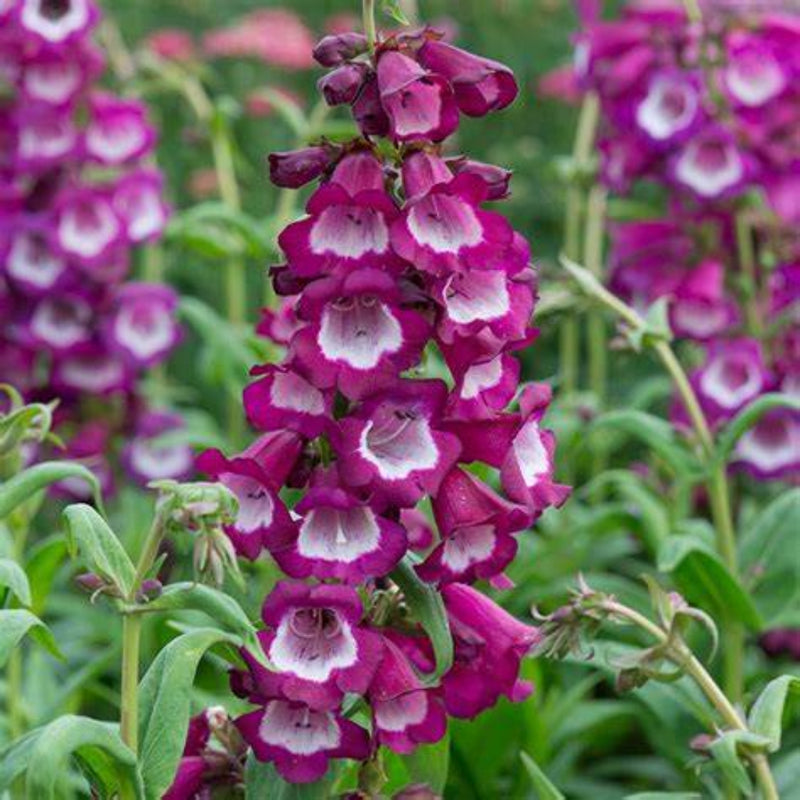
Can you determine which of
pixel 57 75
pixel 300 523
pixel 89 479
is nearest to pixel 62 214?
pixel 57 75

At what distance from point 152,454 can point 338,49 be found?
6.78 ft

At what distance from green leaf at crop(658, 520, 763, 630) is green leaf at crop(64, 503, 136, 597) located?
98 cm

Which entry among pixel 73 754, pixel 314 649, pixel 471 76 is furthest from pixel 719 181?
pixel 73 754

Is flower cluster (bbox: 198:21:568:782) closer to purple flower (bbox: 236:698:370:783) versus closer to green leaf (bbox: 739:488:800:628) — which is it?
purple flower (bbox: 236:698:370:783)

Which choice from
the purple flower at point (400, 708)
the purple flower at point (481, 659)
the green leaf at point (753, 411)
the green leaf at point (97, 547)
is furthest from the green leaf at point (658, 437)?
the green leaf at point (97, 547)

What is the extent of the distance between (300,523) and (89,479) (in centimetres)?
33

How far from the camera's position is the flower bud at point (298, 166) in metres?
1.98

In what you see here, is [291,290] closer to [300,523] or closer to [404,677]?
[300,523]

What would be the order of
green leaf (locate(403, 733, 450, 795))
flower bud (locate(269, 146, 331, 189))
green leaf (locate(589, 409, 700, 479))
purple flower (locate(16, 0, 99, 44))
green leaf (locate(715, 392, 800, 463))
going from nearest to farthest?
1. flower bud (locate(269, 146, 331, 189))
2. green leaf (locate(403, 733, 450, 795))
3. green leaf (locate(715, 392, 800, 463))
4. green leaf (locate(589, 409, 700, 479))
5. purple flower (locate(16, 0, 99, 44))

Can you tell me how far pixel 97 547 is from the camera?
6.27 ft

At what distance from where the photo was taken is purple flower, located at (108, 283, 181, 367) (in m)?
3.92

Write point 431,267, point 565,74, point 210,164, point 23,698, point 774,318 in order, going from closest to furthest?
point 431,267 < point 23,698 < point 774,318 < point 565,74 < point 210,164

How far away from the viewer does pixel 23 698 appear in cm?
318

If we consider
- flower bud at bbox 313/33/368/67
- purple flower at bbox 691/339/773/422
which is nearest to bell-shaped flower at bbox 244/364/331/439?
flower bud at bbox 313/33/368/67
